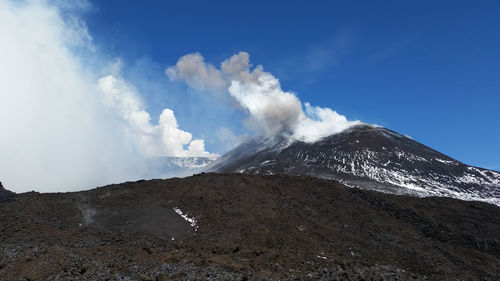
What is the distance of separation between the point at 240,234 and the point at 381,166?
195ft

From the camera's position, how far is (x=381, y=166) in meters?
Answer: 78.6

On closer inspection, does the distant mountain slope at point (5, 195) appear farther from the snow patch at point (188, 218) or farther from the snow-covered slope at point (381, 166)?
the snow-covered slope at point (381, 166)

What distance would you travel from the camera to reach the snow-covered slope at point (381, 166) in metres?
66.0

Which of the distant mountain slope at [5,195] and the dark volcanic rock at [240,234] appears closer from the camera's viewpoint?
the dark volcanic rock at [240,234]

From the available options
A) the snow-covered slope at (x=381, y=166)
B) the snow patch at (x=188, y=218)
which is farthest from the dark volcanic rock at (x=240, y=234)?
the snow-covered slope at (x=381, y=166)

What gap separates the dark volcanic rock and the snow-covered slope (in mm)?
25094

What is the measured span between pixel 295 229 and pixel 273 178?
16249 millimetres

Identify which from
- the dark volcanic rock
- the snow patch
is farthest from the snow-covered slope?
the snow patch

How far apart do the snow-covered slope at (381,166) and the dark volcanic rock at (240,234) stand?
25094 mm

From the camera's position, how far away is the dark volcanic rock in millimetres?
19703

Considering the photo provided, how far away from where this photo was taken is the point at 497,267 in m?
27.0

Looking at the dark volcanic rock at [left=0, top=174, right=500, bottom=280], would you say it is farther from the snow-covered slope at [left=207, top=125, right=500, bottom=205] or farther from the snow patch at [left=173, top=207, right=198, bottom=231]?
the snow-covered slope at [left=207, top=125, right=500, bottom=205]

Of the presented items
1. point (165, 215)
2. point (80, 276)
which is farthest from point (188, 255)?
point (165, 215)

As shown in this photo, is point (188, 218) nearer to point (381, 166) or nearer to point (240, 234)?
point (240, 234)
